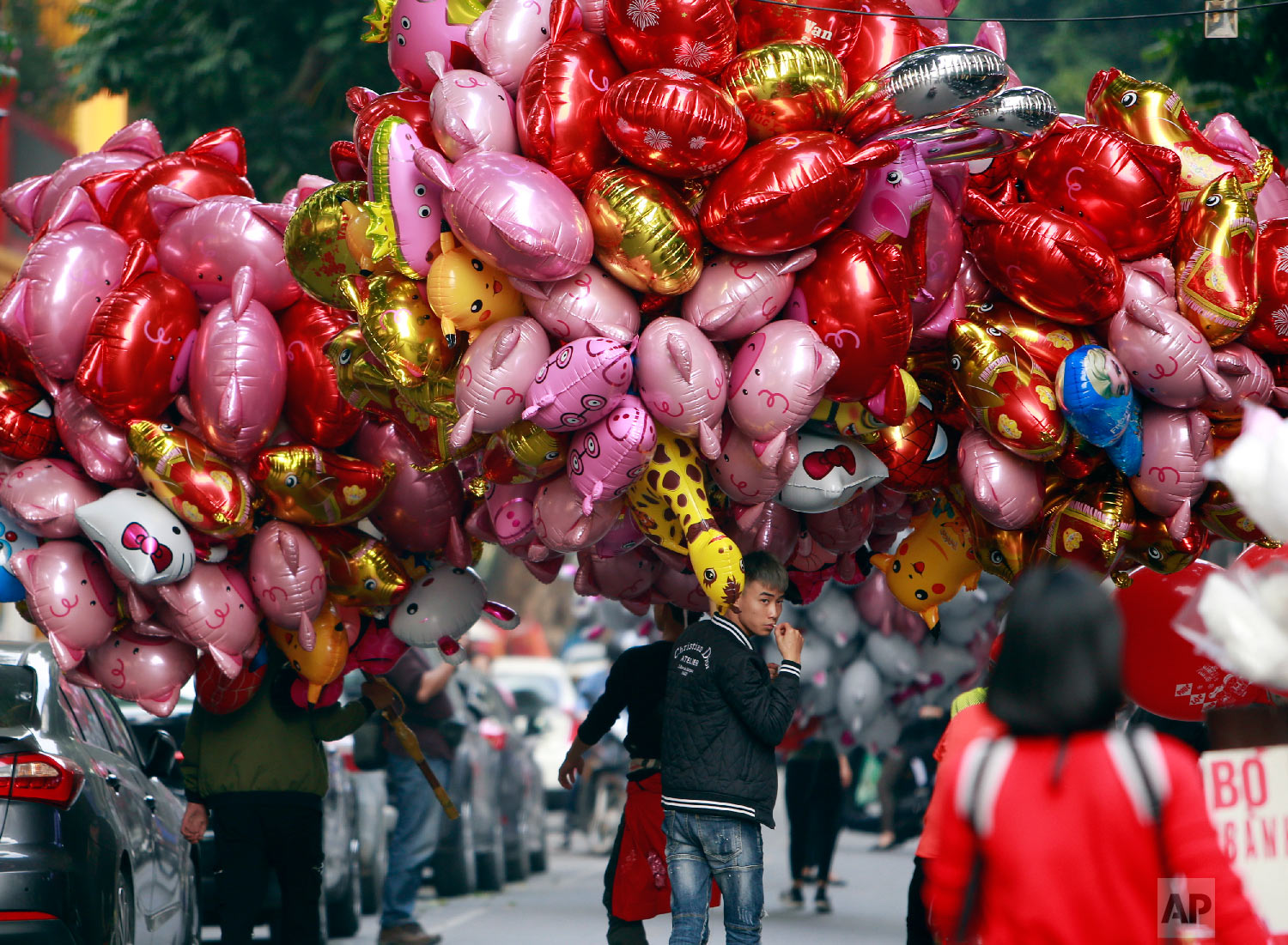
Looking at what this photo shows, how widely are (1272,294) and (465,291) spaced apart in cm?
276

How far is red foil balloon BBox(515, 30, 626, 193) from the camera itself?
509cm

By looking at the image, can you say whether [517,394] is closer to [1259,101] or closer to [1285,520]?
[1285,520]

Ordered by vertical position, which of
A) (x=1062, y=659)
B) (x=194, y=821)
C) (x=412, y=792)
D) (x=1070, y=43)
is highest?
(x=1070, y=43)

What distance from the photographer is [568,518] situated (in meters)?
5.54

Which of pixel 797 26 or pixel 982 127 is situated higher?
pixel 797 26

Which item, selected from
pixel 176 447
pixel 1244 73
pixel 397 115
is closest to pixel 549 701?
pixel 1244 73

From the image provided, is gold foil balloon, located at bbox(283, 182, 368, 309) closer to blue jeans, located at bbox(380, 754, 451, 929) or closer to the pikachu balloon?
the pikachu balloon

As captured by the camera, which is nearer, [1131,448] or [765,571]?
[1131,448]

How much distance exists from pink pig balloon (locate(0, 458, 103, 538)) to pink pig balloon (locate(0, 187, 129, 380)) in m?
0.37

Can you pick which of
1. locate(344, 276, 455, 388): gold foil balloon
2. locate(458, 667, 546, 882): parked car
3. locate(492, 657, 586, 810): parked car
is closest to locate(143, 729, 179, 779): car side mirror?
locate(344, 276, 455, 388): gold foil balloon

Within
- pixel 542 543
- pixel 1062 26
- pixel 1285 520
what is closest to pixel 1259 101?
pixel 542 543

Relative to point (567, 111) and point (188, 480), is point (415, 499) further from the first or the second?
point (567, 111)

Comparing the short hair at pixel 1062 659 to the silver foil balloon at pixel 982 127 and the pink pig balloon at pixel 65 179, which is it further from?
the pink pig balloon at pixel 65 179

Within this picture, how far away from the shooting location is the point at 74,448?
6047 millimetres
